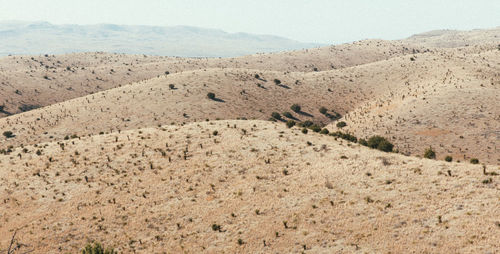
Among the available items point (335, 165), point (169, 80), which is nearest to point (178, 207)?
point (335, 165)

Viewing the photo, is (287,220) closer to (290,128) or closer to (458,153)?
(290,128)

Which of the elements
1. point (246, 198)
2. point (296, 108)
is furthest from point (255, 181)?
point (296, 108)

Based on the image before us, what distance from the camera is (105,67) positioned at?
146750 millimetres

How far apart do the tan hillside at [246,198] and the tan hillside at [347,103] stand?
25.1 metres

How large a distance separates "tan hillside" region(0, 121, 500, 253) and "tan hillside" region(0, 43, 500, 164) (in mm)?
25071

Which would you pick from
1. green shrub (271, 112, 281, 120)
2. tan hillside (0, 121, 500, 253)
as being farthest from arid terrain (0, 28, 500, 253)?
green shrub (271, 112, 281, 120)

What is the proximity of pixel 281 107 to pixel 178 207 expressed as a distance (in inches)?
2255

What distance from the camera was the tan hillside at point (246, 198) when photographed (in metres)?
23.4

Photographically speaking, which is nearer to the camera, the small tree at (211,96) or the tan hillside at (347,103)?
the tan hillside at (347,103)

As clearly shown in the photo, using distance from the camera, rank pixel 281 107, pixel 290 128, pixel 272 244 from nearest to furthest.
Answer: pixel 272 244 → pixel 290 128 → pixel 281 107

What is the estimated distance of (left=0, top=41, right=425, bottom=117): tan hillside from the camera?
11012cm

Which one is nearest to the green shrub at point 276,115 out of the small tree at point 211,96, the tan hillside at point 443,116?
the tan hillside at point 443,116

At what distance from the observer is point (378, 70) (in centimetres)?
10694

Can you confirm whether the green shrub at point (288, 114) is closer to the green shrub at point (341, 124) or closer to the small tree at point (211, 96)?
the green shrub at point (341, 124)
